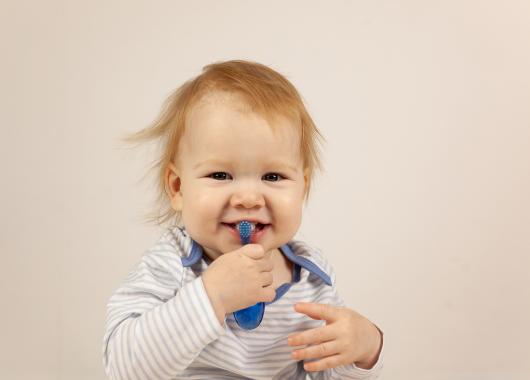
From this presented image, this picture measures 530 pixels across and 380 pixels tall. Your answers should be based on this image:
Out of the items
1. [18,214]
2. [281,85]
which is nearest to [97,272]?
[18,214]

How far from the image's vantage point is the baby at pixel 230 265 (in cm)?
104

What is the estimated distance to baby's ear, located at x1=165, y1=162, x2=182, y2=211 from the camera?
1.20m

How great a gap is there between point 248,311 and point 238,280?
96mm

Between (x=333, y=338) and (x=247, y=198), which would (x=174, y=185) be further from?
(x=333, y=338)

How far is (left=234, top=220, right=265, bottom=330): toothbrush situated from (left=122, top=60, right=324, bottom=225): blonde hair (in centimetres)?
14

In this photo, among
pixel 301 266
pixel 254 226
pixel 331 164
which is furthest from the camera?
pixel 331 164

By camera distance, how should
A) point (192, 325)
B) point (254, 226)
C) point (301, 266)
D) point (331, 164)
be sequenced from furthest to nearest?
point (331, 164) → point (301, 266) → point (254, 226) → point (192, 325)

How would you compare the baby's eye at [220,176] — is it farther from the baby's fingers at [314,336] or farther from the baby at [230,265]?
the baby's fingers at [314,336]

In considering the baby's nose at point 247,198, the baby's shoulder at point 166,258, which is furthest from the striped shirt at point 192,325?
the baby's nose at point 247,198

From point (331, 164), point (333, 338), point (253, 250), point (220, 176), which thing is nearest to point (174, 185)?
point (220, 176)

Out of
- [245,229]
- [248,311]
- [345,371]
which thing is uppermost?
[245,229]

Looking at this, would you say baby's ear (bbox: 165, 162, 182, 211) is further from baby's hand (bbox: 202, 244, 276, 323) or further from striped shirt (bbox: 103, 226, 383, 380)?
baby's hand (bbox: 202, 244, 276, 323)

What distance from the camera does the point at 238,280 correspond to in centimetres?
104

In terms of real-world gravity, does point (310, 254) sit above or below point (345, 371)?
above
